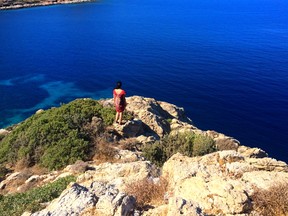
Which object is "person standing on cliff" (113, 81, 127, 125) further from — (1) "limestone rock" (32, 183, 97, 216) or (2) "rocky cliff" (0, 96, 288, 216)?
(1) "limestone rock" (32, 183, 97, 216)

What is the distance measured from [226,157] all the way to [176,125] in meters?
11.5

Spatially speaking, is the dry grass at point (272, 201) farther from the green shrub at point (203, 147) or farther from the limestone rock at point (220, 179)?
the green shrub at point (203, 147)

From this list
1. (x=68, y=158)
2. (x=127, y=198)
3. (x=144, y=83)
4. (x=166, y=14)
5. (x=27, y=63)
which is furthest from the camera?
(x=166, y=14)

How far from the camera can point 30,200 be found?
947 centimetres

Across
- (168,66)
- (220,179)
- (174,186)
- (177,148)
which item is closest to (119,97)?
(177,148)

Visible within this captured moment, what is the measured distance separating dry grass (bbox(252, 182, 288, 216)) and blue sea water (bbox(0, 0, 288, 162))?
1174 inches

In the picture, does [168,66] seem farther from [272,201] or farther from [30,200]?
[272,201]

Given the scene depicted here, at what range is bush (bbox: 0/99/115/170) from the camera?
1483 centimetres

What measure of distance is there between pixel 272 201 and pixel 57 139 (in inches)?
478

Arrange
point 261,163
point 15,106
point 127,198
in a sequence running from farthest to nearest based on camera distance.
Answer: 1. point 15,106
2. point 261,163
3. point 127,198

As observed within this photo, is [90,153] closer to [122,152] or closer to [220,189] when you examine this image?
[122,152]

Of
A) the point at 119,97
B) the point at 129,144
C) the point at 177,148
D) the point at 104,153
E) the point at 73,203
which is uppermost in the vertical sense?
the point at 73,203

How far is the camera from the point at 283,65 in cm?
5791

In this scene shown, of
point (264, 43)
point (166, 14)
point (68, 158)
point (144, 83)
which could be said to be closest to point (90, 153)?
point (68, 158)
